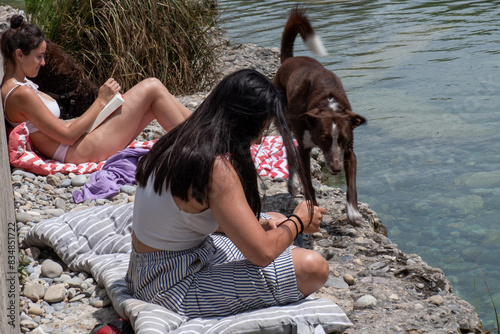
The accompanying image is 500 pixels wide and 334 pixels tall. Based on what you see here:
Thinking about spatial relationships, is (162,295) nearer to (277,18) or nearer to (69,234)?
(69,234)

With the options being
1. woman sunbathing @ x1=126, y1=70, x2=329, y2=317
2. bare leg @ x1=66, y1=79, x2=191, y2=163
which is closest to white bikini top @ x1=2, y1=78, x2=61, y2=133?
bare leg @ x1=66, y1=79, x2=191, y2=163

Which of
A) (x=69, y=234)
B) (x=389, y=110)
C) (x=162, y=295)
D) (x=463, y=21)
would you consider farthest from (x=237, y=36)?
(x=162, y=295)

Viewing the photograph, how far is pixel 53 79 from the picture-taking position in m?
6.40

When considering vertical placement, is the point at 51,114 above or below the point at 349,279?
above

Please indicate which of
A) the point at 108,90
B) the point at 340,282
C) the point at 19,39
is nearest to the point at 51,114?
the point at 108,90

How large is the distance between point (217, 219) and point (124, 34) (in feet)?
18.4

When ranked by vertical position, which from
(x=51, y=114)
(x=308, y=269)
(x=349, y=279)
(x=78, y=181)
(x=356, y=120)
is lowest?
(x=349, y=279)

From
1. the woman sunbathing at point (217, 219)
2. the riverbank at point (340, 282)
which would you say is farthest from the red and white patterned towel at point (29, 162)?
the woman sunbathing at point (217, 219)

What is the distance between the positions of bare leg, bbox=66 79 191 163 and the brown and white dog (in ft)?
3.70

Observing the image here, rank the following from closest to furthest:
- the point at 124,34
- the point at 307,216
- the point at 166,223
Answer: the point at 166,223 < the point at 307,216 < the point at 124,34

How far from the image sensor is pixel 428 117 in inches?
334

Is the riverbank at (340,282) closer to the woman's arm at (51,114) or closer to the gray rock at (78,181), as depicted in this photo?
the gray rock at (78,181)

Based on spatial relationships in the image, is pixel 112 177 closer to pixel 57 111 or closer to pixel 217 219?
pixel 57 111

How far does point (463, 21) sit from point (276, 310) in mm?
12368
